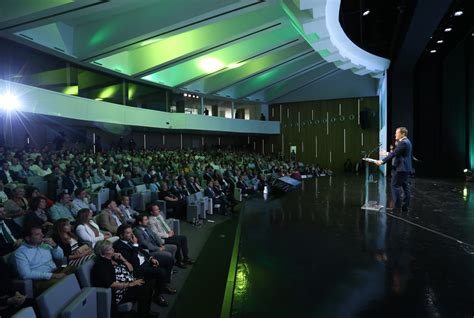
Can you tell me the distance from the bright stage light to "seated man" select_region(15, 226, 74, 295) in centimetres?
651

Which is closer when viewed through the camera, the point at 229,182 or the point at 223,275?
the point at 223,275

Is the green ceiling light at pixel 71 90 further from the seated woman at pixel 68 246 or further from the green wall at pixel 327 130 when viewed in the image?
the green wall at pixel 327 130

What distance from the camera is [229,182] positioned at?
9.75 metres

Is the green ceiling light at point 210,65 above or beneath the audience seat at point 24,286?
above

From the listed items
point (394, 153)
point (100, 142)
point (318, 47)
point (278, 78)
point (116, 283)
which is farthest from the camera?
point (278, 78)

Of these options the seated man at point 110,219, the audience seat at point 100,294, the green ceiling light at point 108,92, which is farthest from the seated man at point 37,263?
the green ceiling light at point 108,92

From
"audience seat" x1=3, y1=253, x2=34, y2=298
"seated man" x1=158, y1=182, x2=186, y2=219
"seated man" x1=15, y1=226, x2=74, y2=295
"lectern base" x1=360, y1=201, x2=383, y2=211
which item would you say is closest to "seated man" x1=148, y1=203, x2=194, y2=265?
"seated man" x1=15, y1=226, x2=74, y2=295

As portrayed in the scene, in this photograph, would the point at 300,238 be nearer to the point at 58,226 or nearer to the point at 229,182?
the point at 58,226

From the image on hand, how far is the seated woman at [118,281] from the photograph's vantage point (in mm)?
2789

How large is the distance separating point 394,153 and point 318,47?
6.76 meters

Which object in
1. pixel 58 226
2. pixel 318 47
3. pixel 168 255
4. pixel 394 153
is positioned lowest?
pixel 168 255

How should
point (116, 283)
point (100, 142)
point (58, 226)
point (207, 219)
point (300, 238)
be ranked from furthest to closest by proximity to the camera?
point (100, 142)
point (207, 219)
point (300, 238)
point (58, 226)
point (116, 283)

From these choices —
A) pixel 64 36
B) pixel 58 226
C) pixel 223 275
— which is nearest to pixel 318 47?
pixel 64 36

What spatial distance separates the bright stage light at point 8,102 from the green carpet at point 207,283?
20.7ft
